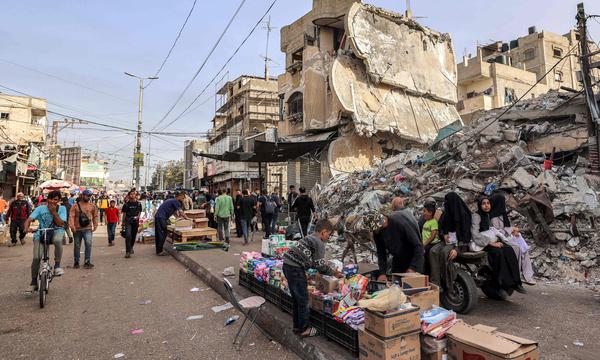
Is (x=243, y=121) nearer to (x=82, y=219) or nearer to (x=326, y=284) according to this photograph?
(x=82, y=219)

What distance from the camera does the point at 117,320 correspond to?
4945 mm

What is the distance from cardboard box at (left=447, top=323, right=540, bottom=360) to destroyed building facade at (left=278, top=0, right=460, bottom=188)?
46.2 ft

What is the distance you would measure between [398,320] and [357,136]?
1683 cm

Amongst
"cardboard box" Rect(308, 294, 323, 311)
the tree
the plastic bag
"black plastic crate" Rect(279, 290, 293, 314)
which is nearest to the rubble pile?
"black plastic crate" Rect(279, 290, 293, 314)

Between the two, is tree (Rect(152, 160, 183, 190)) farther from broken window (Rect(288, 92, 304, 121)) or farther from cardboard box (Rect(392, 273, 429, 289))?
cardboard box (Rect(392, 273, 429, 289))

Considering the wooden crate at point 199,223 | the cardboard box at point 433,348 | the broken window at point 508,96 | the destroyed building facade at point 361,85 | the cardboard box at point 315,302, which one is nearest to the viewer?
the cardboard box at point 433,348

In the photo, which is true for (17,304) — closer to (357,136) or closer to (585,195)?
(585,195)

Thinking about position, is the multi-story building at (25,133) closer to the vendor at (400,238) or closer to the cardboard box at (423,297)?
the vendor at (400,238)

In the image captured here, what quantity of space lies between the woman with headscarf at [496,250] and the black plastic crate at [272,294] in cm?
273

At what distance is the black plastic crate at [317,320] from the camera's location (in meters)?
3.82

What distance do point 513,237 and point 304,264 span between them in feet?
10.7

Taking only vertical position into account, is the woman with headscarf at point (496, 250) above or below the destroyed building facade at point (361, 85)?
below

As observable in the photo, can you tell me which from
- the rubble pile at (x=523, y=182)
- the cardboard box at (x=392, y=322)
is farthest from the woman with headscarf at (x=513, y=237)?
the cardboard box at (x=392, y=322)

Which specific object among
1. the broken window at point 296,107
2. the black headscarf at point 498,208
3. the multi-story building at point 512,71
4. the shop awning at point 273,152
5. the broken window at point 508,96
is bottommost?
the black headscarf at point 498,208
